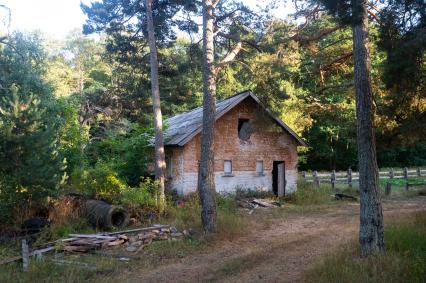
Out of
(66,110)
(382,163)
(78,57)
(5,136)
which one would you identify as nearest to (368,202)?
(5,136)

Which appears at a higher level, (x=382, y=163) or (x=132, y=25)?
(x=132, y=25)

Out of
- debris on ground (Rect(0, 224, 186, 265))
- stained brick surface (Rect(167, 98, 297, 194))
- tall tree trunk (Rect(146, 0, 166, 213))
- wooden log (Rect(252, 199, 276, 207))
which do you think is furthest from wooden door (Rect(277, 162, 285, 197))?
debris on ground (Rect(0, 224, 186, 265))

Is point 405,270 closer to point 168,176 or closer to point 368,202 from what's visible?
point 368,202

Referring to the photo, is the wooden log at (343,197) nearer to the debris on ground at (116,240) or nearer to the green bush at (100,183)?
the debris on ground at (116,240)

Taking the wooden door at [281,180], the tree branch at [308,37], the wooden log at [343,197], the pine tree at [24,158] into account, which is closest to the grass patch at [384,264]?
the tree branch at [308,37]

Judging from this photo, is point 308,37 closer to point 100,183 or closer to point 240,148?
point 240,148

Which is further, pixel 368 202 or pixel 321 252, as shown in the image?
pixel 321 252

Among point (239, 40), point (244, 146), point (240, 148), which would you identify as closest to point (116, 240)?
point (239, 40)

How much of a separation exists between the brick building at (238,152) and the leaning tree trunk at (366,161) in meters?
9.86

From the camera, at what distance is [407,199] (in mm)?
21359

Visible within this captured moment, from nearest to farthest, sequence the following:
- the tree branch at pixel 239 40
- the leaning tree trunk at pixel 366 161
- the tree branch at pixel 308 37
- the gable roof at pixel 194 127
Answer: the leaning tree trunk at pixel 366 161 → the tree branch at pixel 308 37 → the tree branch at pixel 239 40 → the gable roof at pixel 194 127

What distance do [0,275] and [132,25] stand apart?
44.7ft

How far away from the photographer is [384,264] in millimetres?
7707

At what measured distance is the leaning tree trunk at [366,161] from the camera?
855 centimetres
